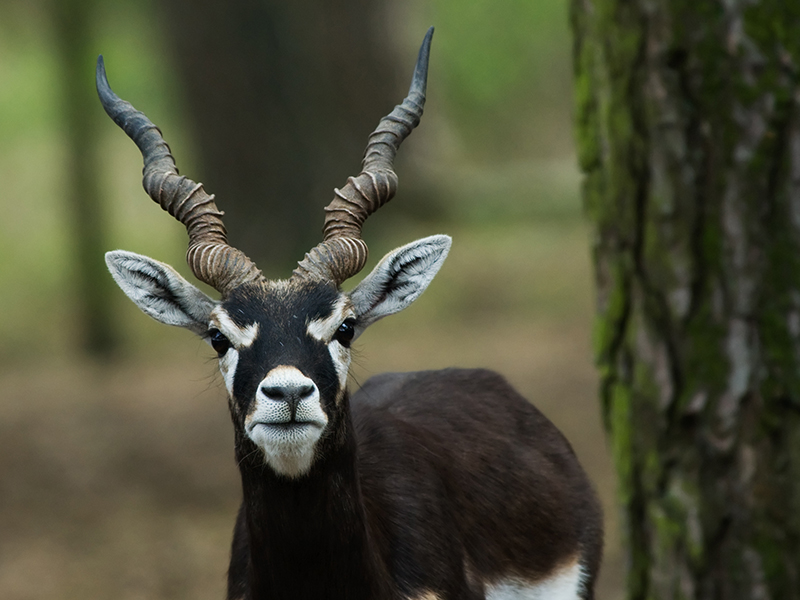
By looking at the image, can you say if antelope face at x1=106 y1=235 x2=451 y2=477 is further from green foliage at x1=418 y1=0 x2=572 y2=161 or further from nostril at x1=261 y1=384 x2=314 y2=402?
green foliage at x1=418 y1=0 x2=572 y2=161

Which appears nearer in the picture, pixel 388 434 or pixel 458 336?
pixel 388 434

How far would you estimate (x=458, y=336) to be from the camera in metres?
15.4

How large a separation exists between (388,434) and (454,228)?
13038 millimetres

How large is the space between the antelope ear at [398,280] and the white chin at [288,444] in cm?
92

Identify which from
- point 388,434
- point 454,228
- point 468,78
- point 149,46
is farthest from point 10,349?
point 468,78

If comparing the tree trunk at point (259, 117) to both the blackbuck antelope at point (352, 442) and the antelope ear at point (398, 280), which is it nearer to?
the blackbuck antelope at point (352, 442)

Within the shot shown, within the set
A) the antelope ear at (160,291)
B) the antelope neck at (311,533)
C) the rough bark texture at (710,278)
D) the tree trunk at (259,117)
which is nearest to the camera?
the rough bark texture at (710,278)

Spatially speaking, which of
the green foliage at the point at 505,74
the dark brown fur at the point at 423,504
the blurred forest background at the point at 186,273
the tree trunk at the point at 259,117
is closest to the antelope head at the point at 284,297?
the dark brown fur at the point at 423,504

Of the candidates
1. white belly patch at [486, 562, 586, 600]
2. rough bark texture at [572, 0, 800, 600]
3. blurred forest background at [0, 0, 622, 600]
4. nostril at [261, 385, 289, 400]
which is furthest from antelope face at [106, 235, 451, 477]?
blurred forest background at [0, 0, 622, 600]

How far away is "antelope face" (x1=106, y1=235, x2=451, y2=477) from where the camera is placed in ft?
14.4

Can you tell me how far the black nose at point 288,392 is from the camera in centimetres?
429

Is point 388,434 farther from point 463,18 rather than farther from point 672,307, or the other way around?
point 463,18

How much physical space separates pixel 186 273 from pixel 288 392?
11558 mm

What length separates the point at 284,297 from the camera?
15.8ft
